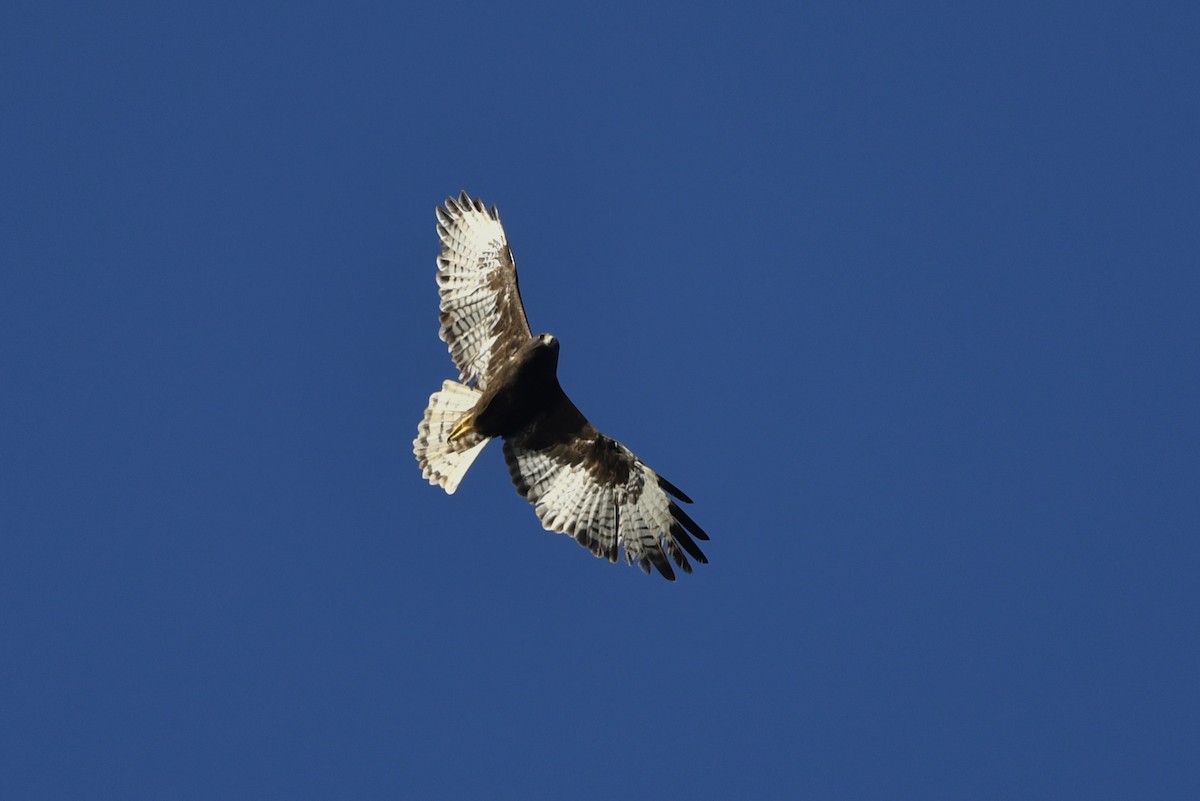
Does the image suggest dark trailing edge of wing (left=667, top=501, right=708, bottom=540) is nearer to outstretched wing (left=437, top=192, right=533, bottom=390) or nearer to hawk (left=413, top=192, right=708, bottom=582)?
hawk (left=413, top=192, right=708, bottom=582)

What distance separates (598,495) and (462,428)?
131 centimetres

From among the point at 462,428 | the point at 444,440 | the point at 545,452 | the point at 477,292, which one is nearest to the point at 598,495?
the point at 545,452

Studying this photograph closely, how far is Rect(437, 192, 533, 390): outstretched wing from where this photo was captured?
14.3m

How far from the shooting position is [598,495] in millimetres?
13969

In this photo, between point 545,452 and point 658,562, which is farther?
point 545,452

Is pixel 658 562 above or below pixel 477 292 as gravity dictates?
below

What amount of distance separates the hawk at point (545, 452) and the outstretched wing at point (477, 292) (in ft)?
0.05

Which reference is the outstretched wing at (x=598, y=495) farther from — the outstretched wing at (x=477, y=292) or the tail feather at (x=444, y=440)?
the outstretched wing at (x=477, y=292)

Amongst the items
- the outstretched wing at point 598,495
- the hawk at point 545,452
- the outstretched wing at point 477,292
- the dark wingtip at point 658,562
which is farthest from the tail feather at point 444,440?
the dark wingtip at point 658,562

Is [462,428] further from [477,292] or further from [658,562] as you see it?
[658,562]

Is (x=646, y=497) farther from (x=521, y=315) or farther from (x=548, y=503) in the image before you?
(x=521, y=315)

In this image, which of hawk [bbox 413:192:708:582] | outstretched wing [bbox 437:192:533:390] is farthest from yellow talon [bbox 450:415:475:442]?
outstretched wing [bbox 437:192:533:390]

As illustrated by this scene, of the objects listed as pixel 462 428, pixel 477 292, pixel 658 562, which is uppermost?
pixel 477 292

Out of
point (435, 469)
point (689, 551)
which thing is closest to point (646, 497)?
point (689, 551)
